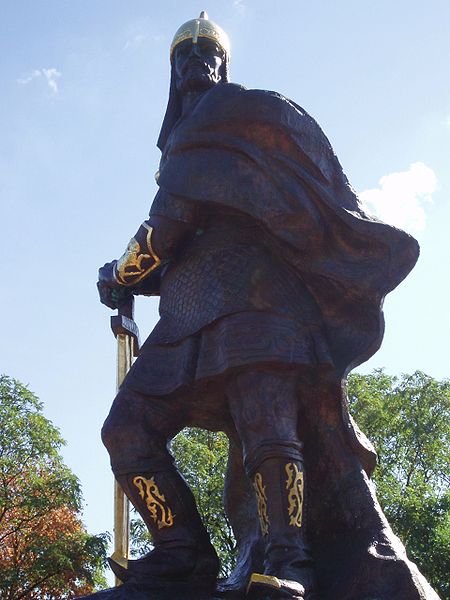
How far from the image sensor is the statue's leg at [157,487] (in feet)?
11.7

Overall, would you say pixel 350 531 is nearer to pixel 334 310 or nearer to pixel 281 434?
pixel 281 434

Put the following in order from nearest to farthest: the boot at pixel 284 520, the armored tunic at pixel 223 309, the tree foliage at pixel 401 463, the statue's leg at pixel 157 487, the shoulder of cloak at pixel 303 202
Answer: the boot at pixel 284 520 → the statue's leg at pixel 157 487 → the armored tunic at pixel 223 309 → the shoulder of cloak at pixel 303 202 → the tree foliage at pixel 401 463

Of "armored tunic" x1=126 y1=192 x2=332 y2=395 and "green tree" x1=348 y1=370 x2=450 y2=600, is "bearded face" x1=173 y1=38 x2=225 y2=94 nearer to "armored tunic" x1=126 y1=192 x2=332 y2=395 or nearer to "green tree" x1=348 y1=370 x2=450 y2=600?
"armored tunic" x1=126 y1=192 x2=332 y2=395

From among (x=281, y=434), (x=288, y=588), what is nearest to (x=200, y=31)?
(x=281, y=434)

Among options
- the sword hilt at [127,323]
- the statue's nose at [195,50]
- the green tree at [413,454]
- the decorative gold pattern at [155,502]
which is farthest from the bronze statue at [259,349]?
the green tree at [413,454]

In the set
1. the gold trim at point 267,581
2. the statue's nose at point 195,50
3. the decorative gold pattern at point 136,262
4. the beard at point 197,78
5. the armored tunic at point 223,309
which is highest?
the statue's nose at point 195,50

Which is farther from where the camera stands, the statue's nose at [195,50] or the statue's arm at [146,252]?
the statue's nose at [195,50]

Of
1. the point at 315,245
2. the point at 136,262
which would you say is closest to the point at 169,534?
the point at 136,262

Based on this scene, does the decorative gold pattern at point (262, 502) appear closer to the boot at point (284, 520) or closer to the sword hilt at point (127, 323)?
the boot at point (284, 520)

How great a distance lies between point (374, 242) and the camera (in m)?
3.89

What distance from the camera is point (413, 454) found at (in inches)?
807

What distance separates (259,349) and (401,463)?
17.3 metres

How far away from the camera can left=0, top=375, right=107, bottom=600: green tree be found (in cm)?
1714

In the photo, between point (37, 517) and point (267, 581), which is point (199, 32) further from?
point (37, 517)
